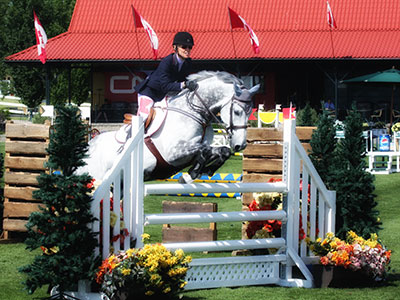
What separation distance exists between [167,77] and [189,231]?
80.7 inches

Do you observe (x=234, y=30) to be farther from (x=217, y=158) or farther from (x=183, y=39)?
(x=217, y=158)

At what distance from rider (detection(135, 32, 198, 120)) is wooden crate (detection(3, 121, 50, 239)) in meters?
1.92

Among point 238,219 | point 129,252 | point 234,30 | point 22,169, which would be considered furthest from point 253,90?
point 234,30

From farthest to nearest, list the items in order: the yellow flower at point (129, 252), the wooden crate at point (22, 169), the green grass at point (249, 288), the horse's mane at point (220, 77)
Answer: the wooden crate at point (22, 169) < the horse's mane at point (220, 77) < the green grass at point (249, 288) < the yellow flower at point (129, 252)

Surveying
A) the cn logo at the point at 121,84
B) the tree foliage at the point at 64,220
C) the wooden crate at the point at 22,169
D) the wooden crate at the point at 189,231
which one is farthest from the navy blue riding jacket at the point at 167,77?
the cn logo at the point at 121,84

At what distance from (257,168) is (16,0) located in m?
49.3

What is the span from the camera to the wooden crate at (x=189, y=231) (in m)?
8.48

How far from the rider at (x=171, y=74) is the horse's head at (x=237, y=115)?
0.62 meters

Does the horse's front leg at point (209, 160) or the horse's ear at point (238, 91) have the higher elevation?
the horse's ear at point (238, 91)

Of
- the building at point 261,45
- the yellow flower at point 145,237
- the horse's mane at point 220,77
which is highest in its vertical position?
the building at point 261,45

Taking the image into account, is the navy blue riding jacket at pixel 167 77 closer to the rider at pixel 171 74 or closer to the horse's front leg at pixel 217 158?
the rider at pixel 171 74

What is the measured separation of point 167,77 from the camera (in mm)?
7406

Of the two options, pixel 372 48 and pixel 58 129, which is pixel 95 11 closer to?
pixel 372 48

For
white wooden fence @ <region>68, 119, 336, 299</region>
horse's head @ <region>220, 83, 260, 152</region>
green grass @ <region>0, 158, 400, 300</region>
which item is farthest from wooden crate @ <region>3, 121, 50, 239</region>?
horse's head @ <region>220, 83, 260, 152</region>
